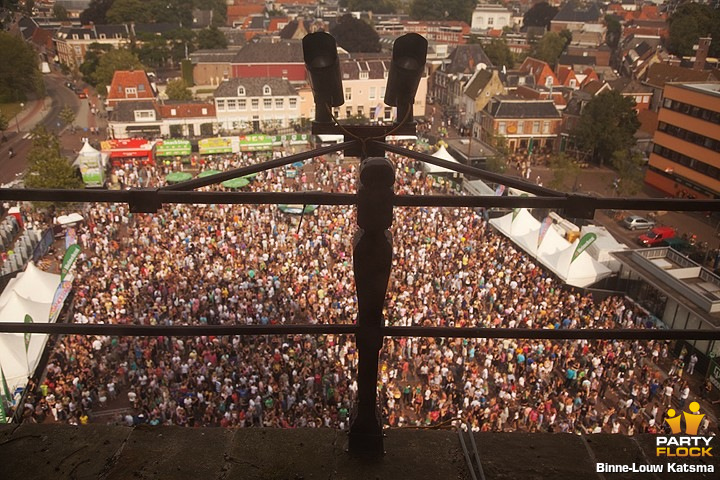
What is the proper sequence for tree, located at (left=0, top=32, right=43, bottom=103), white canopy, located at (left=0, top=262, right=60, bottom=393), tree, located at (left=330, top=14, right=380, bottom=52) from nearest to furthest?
white canopy, located at (left=0, top=262, right=60, bottom=393)
tree, located at (left=0, top=32, right=43, bottom=103)
tree, located at (left=330, top=14, right=380, bottom=52)

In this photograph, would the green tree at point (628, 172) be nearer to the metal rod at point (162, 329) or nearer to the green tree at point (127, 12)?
the metal rod at point (162, 329)

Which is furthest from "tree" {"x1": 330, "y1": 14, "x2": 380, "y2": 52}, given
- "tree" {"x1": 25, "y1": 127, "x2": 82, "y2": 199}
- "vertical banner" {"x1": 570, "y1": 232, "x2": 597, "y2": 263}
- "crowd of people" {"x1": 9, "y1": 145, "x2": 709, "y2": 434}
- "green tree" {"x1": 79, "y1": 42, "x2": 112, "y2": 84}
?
"vertical banner" {"x1": 570, "y1": 232, "x2": 597, "y2": 263}

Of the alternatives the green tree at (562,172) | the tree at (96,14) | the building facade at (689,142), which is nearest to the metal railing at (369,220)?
the green tree at (562,172)

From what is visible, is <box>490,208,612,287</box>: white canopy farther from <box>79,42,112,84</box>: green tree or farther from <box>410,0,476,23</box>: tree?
<box>410,0,476,23</box>: tree

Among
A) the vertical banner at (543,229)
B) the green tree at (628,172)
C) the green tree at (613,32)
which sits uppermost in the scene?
the green tree at (613,32)

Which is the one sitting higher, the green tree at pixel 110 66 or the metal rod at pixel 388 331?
the metal rod at pixel 388 331

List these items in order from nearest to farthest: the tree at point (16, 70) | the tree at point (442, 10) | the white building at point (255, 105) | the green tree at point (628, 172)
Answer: the green tree at point (628, 172) → the white building at point (255, 105) → the tree at point (16, 70) → the tree at point (442, 10)

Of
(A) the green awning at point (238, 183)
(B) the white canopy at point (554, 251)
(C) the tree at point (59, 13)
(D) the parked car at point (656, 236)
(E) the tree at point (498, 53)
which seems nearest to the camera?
(B) the white canopy at point (554, 251)
